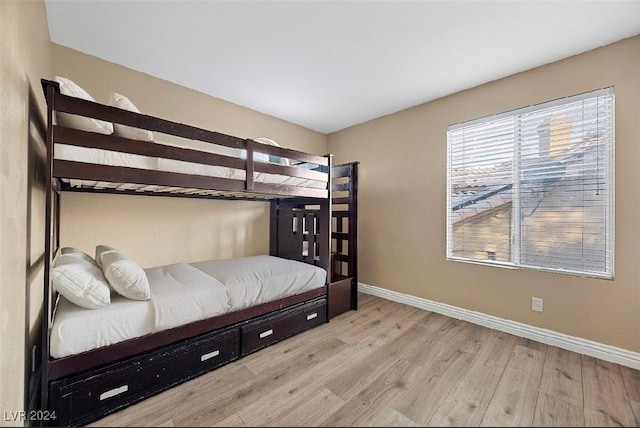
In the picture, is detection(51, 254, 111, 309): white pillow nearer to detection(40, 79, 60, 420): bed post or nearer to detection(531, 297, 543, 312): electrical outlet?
detection(40, 79, 60, 420): bed post

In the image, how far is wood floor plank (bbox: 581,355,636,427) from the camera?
131 cm

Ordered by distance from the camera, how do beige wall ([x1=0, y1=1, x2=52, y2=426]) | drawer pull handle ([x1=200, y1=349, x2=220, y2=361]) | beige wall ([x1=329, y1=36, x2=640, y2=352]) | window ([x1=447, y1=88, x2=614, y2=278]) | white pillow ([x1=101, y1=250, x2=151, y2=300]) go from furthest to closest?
window ([x1=447, y1=88, x2=614, y2=278]) < beige wall ([x1=329, y1=36, x2=640, y2=352]) < drawer pull handle ([x1=200, y1=349, x2=220, y2=361]) < white pillow ([x1=101, y1=250, x2=151, y2=300]) < beige wall ([x1=0, y1=1, x2=52, y2=426])

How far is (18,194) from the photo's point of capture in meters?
1.12

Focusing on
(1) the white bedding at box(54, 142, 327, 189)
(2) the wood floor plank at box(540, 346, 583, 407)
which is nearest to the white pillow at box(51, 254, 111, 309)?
(1) the white bedding at box(54, 142, 327, 189)

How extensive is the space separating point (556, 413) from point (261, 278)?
1.92 meters

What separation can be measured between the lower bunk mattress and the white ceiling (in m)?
1.79

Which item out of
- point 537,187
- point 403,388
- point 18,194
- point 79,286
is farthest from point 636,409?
point 18,194

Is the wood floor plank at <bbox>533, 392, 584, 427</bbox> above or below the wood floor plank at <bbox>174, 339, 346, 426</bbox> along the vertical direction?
above

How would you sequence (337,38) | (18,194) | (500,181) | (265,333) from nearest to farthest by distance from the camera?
1. (18,194)
2. (337,38)
3. (265,333)
4. (500,181)

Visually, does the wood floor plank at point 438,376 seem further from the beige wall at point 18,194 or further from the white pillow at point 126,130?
the white pillow at point 126,130

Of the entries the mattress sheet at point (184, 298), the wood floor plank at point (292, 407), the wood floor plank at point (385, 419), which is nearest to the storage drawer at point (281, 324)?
the mattress sheet at point (184, 298)

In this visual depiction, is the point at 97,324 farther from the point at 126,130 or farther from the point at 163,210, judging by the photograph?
the point at 163,210

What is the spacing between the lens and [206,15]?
1.69 meters

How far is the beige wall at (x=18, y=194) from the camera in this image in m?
0.95
